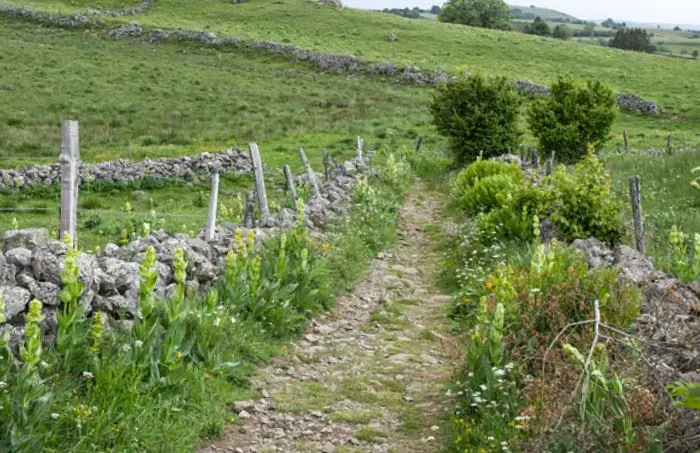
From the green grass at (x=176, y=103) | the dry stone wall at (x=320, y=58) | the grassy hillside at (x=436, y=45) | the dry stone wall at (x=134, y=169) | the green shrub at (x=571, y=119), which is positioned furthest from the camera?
the grassy hillside at (x=436, y=45)

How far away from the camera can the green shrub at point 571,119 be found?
26828 millimetres

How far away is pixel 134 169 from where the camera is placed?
67.6ft

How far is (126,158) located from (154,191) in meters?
3.94

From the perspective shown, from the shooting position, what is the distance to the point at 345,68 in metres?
49.3

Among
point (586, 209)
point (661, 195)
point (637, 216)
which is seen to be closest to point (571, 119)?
point (661, 195)

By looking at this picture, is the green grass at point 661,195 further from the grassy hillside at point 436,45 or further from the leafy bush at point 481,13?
the leafy bush at point 481,13

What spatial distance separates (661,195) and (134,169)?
14.1m

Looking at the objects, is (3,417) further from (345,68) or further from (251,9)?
(251,9)

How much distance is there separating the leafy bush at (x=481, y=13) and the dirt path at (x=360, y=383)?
83.3 m

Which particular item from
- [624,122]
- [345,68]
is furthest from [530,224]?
[345,68]

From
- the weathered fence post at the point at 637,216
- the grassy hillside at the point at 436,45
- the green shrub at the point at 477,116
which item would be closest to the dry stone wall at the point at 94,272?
the weathered fence post at the point at 637,216

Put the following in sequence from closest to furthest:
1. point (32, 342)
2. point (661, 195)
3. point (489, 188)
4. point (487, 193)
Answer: point (32, 342), point (487, 193), point (489, 188), point (661, 195)

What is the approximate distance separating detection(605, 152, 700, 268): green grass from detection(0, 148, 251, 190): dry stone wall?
38.3ft

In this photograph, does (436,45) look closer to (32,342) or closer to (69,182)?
(69,182)
